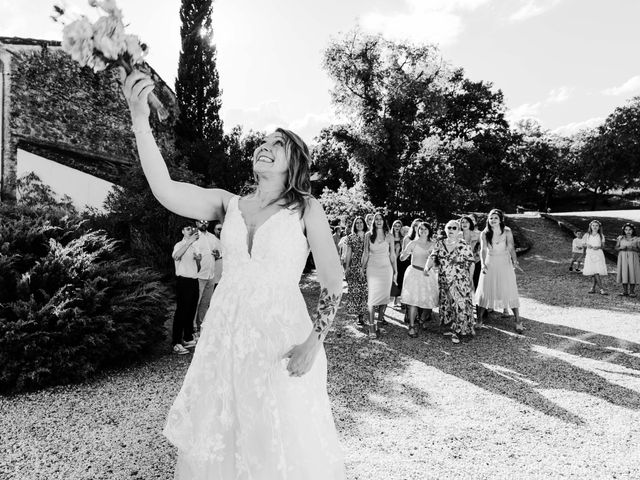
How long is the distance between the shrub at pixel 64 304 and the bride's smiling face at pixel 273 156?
4.74 meters

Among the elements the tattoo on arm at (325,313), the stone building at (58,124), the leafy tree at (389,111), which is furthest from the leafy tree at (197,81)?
the tattoo on arm at (325,313)

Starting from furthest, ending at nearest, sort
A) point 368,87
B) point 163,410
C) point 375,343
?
point 368,87 → point 375,343 → point 163,410

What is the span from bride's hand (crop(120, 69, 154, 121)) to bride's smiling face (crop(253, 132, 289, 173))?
0.58 meters

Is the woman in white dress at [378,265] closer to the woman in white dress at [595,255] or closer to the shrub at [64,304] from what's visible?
the shrub at [64,304]

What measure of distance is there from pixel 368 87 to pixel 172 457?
2053 cm

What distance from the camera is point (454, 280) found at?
8.61m

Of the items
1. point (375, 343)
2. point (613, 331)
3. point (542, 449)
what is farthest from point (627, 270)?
point (542, 449)

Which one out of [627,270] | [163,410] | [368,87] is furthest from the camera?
[368,87]

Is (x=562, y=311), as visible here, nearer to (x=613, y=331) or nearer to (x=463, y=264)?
(x=613, y=331)

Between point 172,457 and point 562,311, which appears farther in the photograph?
point 562,311

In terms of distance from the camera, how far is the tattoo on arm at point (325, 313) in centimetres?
214

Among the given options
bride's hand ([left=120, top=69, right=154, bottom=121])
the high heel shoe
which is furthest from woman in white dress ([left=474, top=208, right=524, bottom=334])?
bride's hand ([left=120, top=69, right=154, bottom=121])

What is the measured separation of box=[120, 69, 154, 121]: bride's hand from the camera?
202cm

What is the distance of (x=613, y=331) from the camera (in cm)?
901
